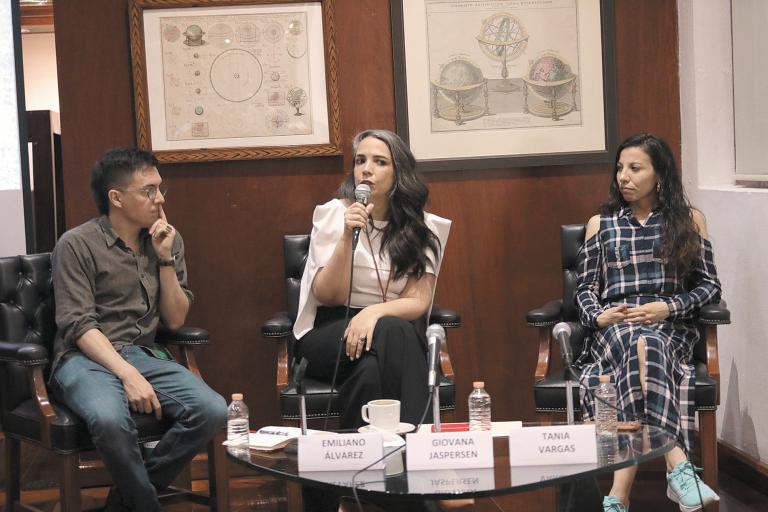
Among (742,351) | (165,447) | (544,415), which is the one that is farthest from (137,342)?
(742,351)

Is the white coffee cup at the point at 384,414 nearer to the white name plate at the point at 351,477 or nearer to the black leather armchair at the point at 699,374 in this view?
the white name plate at the point at 351,477

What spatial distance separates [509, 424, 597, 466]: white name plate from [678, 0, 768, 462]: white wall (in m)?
1.63

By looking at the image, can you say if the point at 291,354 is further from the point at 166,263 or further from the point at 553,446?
the point at 553,446

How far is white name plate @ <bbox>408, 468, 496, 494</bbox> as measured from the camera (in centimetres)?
216

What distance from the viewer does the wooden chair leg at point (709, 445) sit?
3328mm

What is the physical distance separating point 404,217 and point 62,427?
1.39 m

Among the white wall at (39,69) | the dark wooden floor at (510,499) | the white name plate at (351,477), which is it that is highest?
the white wall at (39,69)

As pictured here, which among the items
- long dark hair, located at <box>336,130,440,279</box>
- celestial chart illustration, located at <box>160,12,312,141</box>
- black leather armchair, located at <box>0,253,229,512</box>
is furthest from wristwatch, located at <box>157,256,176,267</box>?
celestial chart illustration, located at <box>160,12,312,141</box>

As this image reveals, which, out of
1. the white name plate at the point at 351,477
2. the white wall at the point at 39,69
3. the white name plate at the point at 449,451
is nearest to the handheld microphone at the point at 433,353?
the white name plate at the point at 449,451

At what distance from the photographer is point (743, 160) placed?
3.96 meters

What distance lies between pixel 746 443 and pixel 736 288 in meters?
0.60

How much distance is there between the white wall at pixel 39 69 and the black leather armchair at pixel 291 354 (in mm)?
3829

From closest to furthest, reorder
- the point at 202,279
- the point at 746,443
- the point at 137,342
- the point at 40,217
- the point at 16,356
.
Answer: the point at 16,356 → the point at 137,342 → the point at 746,443 → the point at 202,279 → the point at 40,217

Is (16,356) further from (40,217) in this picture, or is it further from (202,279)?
(40,217)
